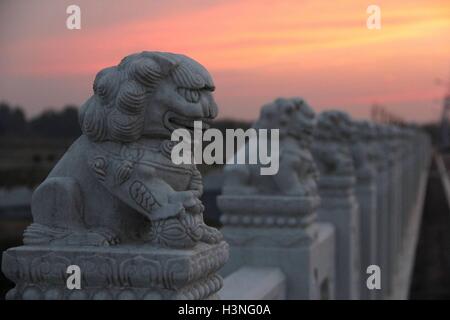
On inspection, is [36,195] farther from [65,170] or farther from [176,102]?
[176,102]

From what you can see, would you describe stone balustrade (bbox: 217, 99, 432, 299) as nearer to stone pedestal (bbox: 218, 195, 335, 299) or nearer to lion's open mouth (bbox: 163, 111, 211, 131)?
stone pedestal (bbox: 218, 195, 335, 299)

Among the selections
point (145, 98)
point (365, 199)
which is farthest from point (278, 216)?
point (365, 199)

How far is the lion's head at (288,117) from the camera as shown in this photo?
6812mm

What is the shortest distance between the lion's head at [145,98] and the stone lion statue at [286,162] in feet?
9.38

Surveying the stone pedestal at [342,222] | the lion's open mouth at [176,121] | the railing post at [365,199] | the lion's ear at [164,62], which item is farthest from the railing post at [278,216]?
the railing post at [365,199]

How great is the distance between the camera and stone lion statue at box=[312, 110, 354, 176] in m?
9.10

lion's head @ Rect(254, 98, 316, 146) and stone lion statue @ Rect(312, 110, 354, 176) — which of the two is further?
stone lion statue @ Rect(312, 110, 354, 176)

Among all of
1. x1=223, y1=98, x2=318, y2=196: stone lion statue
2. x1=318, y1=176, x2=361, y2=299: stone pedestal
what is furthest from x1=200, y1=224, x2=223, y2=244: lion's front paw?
x1=318, y1=176, x2=361, y2=299: stone pedestal

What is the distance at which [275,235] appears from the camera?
6375mm

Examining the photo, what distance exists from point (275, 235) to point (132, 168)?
9.59ft

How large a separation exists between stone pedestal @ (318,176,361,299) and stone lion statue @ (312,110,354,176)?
5.2 inches

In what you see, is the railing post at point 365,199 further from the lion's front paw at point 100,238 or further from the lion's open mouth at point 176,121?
the lion's front paw at point 100,238

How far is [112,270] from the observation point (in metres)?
3.54
